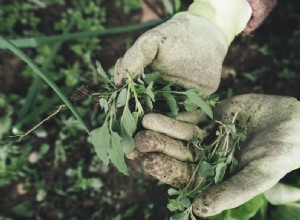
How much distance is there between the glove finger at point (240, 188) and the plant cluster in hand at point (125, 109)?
19 cm

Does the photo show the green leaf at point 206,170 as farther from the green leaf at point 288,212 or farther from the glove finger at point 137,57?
the green leaf at point 288,212

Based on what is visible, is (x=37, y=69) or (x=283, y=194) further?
(x=283, y=194)

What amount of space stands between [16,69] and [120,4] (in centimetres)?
68

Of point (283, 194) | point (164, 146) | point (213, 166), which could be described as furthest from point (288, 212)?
point (164, 146)

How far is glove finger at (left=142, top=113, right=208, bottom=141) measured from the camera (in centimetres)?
111

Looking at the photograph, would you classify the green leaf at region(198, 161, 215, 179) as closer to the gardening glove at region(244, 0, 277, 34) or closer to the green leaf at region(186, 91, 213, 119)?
the green leaf at region(186, 91, 213, 119)

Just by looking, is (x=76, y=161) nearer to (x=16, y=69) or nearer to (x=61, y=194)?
(x=61, y=194)

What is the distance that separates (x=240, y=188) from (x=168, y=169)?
21 cm

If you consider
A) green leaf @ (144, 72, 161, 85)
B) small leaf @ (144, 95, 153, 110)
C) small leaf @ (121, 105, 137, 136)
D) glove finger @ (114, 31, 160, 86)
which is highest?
glove finger @ (114, 31, 160, 86)

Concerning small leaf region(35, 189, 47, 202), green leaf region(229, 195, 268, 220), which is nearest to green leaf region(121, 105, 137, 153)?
green leaf region(229, 195, 268, 220)

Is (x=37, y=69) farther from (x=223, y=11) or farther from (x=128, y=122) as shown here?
(x=223, y=11)

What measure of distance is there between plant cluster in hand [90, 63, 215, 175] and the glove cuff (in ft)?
1.19

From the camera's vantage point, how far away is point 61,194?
5.92 feet

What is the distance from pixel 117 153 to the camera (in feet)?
3.41
